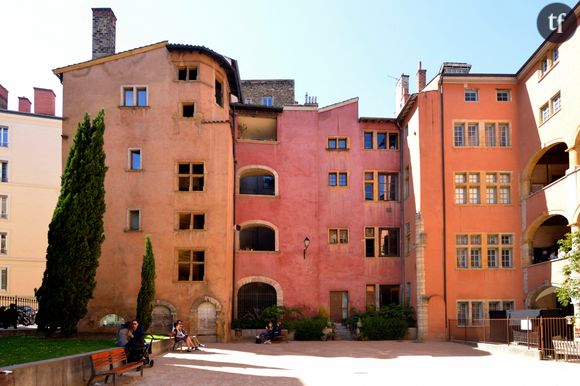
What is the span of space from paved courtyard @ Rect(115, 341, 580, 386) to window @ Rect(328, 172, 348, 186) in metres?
11.5

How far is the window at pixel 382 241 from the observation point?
34719 mm

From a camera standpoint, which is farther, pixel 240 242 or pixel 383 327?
pixel 240 242

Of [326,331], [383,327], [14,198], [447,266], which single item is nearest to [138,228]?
[326,331]

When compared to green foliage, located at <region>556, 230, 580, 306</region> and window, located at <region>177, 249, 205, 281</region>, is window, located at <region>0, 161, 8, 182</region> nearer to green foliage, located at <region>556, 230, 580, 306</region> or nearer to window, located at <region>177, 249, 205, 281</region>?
window, located at <region>177, 249, 205, 281</region>

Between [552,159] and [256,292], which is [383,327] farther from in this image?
[552,159]

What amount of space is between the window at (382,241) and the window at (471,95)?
26.8 ft

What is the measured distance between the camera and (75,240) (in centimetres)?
2095

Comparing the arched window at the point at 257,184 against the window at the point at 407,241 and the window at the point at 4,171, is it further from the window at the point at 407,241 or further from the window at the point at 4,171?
the window at the point at 4,171

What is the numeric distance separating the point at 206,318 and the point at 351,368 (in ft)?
40.5

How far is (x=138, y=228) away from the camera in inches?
1171

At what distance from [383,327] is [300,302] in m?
4.81

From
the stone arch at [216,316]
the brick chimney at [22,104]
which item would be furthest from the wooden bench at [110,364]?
the brick chimney at [22,104]

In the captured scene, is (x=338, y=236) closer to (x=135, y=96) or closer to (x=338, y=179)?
(x=338, y=179)

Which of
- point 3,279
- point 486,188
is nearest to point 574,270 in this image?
point 486,188
